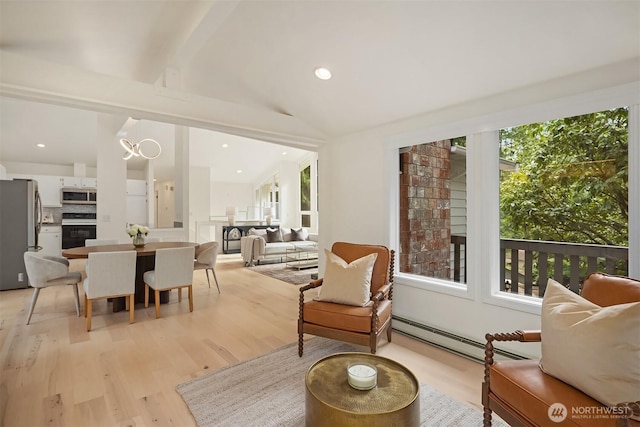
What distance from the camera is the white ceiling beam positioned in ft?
7.55

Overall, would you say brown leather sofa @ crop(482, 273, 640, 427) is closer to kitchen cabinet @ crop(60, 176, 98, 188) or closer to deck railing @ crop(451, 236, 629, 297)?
deck railing @ crop(451, 236, 629, 297)

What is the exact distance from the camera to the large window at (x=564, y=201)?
2.20 m

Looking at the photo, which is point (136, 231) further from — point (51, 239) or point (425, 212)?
point (51, 239)

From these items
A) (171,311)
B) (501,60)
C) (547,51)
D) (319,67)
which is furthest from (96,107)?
(547,51)

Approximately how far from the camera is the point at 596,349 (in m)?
1.33

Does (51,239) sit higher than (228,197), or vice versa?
(228,197)

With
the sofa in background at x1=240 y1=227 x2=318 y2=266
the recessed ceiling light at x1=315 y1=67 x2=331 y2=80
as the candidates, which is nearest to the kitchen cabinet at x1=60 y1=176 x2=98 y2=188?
the sofa in background at x1=240 y1=227 x2=318 y2=266

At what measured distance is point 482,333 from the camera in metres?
2.70

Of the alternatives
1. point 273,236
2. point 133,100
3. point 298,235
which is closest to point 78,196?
point 273,236

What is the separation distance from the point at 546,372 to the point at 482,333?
1.23 m

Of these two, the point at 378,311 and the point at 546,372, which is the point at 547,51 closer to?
the point at 546,372

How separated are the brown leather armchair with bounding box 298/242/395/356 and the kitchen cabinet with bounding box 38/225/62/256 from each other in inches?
288

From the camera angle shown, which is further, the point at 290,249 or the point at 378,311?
the point at 290,249

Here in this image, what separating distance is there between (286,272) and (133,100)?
443 cm
